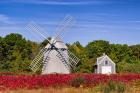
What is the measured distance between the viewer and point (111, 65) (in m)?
77.1

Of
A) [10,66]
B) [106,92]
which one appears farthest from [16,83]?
[10,66]

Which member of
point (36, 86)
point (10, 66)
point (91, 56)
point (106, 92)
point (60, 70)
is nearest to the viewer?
point (106, 92)

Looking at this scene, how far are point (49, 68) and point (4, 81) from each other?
28124mm

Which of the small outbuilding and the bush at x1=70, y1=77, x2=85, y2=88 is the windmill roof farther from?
the bush at x1=70, y1=77, x2=85, y2=88

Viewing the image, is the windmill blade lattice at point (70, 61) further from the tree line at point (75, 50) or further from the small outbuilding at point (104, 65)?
the tree line at point (75, 50)

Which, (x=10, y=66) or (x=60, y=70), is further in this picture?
(x=10, y=66)

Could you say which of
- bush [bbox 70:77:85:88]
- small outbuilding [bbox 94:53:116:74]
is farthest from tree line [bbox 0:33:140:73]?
bush [bbox 70:77:85:88]

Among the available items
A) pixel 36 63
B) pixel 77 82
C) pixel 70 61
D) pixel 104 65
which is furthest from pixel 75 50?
pixel 77 82

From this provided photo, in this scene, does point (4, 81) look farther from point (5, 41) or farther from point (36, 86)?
point (5, 41)

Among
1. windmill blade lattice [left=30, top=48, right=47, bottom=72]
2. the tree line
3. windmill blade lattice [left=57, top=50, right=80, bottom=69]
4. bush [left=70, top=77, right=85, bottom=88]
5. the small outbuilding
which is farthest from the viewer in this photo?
the tree line

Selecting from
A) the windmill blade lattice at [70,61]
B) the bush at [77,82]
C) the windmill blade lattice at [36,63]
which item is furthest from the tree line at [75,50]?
the bush at [77,82]

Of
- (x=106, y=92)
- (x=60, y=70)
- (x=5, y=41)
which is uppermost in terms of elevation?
(x=5, y=41)

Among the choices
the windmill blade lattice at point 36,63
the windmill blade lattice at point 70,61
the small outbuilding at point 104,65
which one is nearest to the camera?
the windmill blade lattice at point 36,63

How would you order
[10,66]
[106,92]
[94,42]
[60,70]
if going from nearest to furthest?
1. [106,92]
2. [60,70]
3. [10,66]
4. [94,42]
